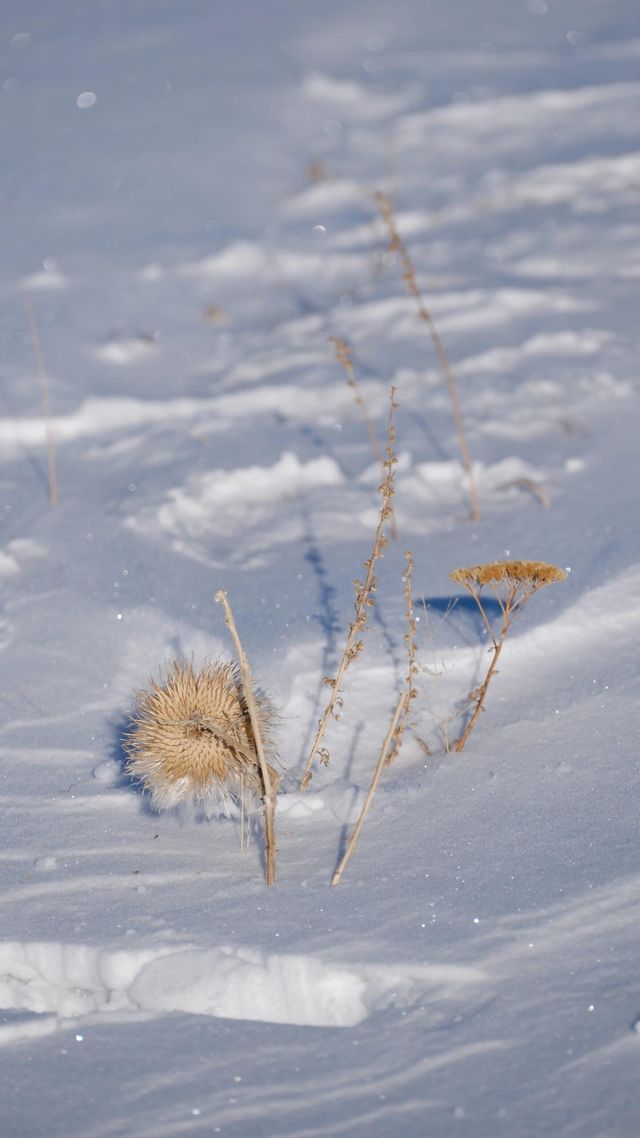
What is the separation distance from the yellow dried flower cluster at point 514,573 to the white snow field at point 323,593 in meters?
0.31

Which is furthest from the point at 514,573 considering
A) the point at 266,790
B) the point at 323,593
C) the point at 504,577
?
the point at 323,593

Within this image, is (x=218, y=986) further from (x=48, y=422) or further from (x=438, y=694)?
(x=48, y=422)

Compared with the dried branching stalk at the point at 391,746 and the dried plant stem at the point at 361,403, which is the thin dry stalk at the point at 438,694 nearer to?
the dried branching stalk at the point at 391,746

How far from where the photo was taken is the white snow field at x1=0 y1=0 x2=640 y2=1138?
1479 millimetres

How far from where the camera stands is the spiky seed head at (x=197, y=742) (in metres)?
1.83

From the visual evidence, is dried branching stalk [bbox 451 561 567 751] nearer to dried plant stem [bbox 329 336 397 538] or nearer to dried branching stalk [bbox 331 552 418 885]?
dried branching stalk [bbox 331 552 418 885]

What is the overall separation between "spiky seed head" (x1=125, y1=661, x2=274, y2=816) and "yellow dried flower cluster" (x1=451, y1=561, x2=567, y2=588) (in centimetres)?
45

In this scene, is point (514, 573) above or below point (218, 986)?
above

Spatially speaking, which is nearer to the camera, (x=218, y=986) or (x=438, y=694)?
(x=218, y=986)

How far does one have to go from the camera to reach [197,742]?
72.0 inches

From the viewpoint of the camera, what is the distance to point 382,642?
2.36m

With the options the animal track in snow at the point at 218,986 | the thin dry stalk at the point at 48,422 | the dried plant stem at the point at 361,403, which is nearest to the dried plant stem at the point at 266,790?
the animal track in snow at the point at 218,986

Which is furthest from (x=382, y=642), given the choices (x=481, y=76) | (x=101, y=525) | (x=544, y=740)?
(x=481, y=76)

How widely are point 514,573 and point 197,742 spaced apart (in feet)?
2.08
